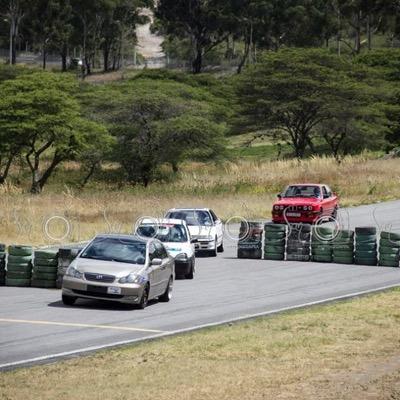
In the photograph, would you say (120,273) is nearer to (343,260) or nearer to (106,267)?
(106,267)

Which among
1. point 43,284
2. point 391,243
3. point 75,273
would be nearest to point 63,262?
point 43,284

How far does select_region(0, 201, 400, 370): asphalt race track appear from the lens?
14984 millimetres

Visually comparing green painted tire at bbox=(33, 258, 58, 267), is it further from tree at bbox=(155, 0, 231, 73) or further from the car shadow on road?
tree at bbox=(155, 0, 231, 73)

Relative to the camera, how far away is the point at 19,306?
61.6 ft

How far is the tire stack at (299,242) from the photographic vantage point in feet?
94.8

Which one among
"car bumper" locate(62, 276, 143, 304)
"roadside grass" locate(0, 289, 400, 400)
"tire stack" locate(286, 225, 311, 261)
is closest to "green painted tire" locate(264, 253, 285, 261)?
"tire stack" locate(286, 225, 311, 261)

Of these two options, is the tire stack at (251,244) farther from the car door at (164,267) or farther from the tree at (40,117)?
the tree at (40,117)

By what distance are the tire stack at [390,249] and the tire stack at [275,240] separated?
10.2 ft

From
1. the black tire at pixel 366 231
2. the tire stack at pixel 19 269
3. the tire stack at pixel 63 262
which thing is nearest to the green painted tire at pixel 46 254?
the tire stack at pixel 63 262

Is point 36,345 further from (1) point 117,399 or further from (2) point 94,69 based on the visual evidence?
(2) point 94,69

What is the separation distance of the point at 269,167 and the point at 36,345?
45.7 meters

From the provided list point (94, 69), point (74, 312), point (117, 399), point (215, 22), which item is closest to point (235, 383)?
point (117, 399)

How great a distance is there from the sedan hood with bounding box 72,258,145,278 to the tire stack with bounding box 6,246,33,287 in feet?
10.9

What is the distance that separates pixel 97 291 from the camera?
60.5 ft
